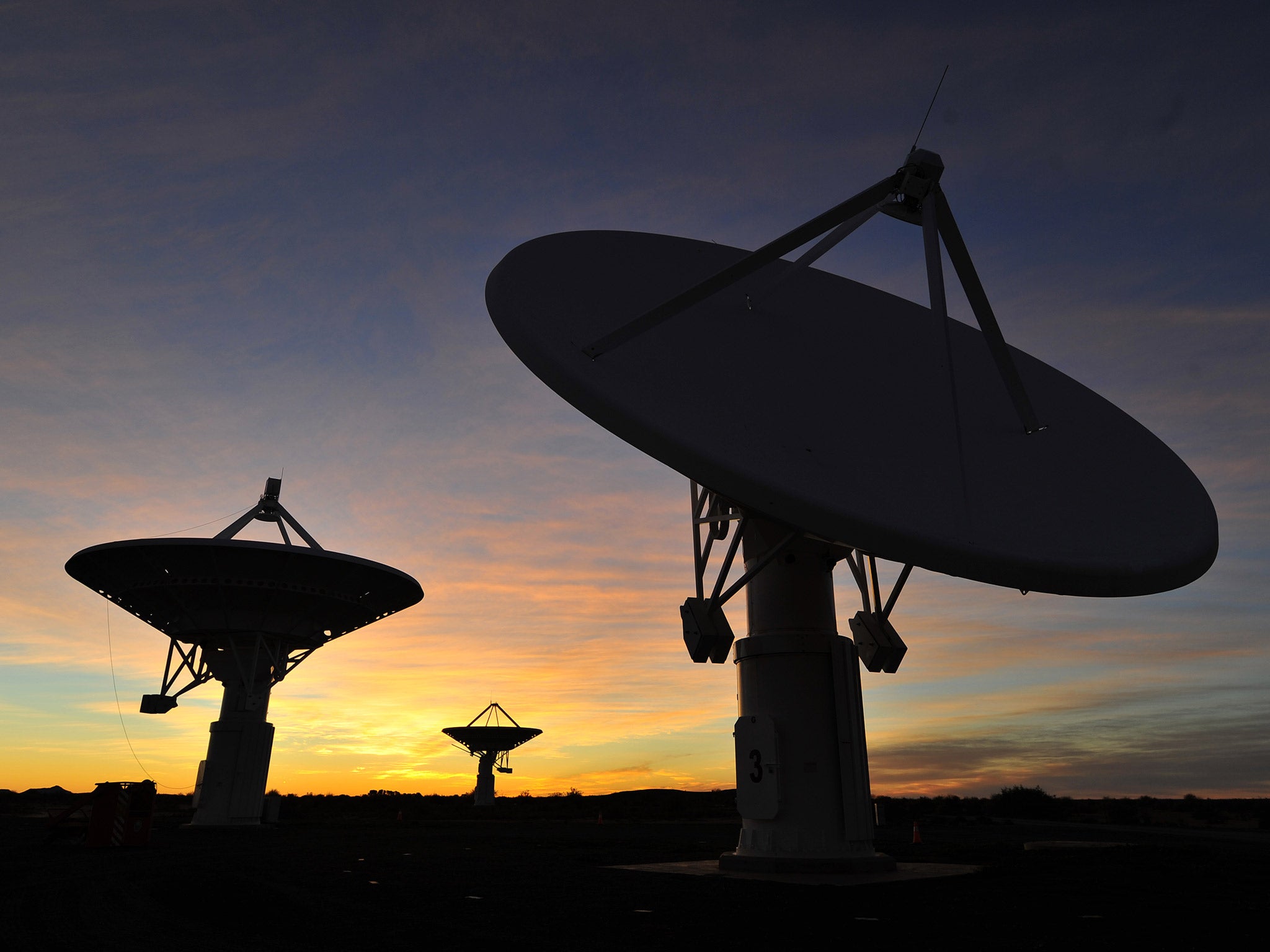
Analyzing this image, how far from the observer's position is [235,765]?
125ft

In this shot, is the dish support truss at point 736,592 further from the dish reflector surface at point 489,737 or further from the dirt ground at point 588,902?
the dish reflector surface at point 489,737

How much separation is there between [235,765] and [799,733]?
29834 millimetres

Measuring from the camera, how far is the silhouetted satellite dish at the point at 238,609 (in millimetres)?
34438

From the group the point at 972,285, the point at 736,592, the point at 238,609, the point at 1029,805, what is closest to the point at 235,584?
the point at 238,609

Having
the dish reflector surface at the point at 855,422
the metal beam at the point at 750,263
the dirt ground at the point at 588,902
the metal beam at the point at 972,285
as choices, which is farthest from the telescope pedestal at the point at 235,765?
the metal beam at the point at 972,285

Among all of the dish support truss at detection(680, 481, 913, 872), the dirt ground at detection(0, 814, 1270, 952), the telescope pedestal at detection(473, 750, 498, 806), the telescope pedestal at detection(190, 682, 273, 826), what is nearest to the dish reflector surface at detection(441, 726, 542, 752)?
the telescope pedestal at detection(473, 750, 498, 806)

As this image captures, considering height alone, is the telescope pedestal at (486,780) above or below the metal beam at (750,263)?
below

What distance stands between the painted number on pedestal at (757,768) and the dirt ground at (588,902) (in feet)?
4.68

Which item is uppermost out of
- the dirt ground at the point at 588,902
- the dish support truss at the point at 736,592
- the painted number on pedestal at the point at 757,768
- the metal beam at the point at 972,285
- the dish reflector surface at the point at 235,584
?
the dish reflector surface at the point at 235,584

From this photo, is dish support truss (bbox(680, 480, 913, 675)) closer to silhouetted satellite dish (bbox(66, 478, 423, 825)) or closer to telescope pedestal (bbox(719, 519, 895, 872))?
telescope pedestal (bbox(719, 519, 895, 872))

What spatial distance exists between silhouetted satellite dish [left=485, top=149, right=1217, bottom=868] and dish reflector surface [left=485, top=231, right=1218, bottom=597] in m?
0.05

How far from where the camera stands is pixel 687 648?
55.7 feet

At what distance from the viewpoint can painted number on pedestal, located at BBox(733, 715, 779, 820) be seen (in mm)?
→ 16594

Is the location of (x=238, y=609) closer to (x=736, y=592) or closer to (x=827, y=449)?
(x=736, y=592)
